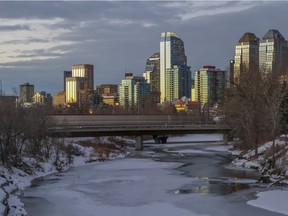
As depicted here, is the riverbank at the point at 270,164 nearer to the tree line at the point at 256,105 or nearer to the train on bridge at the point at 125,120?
the tree line at the point at 256,105

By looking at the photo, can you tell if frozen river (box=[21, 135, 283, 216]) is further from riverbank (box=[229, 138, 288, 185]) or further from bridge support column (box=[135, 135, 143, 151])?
bridge support column (box=[135, 135, 143, 151])

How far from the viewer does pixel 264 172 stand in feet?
136

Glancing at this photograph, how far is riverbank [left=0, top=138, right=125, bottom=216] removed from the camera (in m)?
25.6

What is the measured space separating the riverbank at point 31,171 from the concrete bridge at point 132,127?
661cm

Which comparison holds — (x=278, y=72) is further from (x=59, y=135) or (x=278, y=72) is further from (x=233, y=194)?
(x=233, y=194)

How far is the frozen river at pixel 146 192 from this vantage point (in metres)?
25.3

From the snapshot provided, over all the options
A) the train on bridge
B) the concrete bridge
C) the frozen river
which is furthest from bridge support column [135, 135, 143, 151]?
the frozen river

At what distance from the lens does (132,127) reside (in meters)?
80.4

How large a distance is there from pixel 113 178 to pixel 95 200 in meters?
11.1

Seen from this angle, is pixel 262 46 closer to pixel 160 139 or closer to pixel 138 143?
pixel 160 139

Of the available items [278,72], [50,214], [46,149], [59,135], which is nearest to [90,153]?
[59,135]

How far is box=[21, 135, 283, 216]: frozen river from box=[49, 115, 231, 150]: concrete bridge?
2568 centimetres

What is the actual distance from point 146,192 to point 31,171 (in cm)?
1331

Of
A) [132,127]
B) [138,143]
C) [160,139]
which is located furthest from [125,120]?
[160,139]
